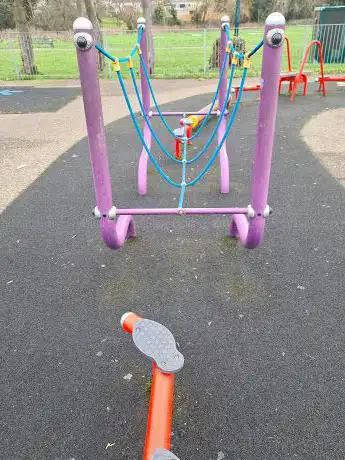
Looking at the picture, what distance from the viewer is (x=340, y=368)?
193 cm

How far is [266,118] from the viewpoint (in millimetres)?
1964

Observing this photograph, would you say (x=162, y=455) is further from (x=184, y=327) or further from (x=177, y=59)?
(x=177, y=59)

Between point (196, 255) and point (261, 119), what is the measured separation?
1.19 meters


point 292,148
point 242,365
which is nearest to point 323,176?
point 292,148

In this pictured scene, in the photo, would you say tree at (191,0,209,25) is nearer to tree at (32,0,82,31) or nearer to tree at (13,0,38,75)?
tree at (32,0,82,31)

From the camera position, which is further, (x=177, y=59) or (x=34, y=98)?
(x=177, y=59)

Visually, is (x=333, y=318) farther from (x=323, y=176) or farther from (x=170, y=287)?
(x=323, y=176)

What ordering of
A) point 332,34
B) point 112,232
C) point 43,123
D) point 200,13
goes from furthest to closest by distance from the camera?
point 200,13, point 332,34, point 43,123, point 112,232

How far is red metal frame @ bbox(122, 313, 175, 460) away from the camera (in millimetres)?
1316

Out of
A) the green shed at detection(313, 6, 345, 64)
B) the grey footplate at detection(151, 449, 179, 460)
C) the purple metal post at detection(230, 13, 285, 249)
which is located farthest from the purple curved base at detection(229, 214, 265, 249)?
the green shed at detection(313, 6, 345, 64)

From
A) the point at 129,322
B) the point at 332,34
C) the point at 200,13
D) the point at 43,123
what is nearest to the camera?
the point at 129,322

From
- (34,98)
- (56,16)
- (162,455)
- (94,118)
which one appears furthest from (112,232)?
(56,16)

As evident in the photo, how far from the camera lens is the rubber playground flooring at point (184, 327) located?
5.46 feet

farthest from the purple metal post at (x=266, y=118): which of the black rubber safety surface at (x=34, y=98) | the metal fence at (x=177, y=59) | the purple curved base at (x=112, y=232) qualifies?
the metal fence at (x=177, y=59)
